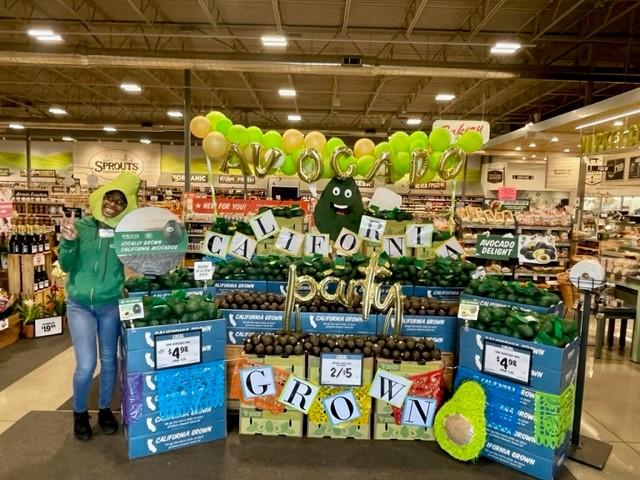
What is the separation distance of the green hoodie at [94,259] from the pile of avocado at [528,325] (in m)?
2.51

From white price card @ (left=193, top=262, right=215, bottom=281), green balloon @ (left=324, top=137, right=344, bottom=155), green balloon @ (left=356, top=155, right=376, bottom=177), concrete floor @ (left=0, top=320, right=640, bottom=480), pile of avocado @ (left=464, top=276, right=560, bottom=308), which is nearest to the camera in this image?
concrete floor @ (left=0, top=320, right=640, bottom=480)

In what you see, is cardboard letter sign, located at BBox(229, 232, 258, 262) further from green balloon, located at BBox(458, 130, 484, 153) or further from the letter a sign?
green balloon, located at BBox(458, 130, 484, 153)

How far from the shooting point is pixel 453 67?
9.02 metres

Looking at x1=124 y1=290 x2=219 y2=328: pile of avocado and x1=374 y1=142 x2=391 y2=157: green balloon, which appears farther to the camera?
x1=374 y1=142 x2=391 y2=157: green balloon

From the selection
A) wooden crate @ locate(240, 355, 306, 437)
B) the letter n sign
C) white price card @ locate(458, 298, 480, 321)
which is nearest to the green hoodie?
wooden crate @ locate(240, 355, 306, 437)

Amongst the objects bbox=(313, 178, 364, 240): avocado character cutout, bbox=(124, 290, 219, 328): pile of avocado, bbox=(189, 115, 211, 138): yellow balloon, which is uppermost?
bbox=(189, 115, 211, 138): yellow balloon

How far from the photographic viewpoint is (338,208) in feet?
15.8

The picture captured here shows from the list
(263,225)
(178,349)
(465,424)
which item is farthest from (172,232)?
(465,424)

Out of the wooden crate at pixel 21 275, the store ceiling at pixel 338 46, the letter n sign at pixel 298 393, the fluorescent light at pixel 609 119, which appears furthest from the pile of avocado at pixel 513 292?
the fluorescent light at pixel 609 119

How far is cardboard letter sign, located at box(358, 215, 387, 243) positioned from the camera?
4.51m

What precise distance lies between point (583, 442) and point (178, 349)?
2912 millimetres

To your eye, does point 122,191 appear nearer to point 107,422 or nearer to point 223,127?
point 107,422

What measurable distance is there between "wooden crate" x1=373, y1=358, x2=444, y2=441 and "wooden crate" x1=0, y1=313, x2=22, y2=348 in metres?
4.30

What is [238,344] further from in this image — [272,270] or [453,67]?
[453,67]
